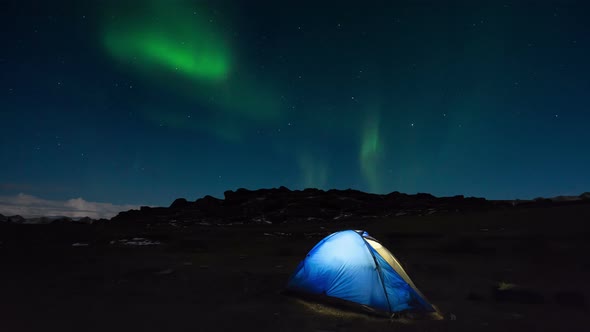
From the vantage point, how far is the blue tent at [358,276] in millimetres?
7852

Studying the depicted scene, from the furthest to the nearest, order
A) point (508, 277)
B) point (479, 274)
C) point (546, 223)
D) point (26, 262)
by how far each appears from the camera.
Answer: point (546, 223)
point (26, 262)
point (479, 274)
point (508, 277)

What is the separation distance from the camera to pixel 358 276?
8.29m

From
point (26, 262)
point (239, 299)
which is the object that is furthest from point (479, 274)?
point (26, 262)

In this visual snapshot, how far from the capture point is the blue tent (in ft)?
25.8

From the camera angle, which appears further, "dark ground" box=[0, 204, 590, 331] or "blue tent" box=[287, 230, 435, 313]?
"blue tent" box=[287, 230, 435, 313]

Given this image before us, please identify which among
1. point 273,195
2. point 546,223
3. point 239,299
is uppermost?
point 273,195

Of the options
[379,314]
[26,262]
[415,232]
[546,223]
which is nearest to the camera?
[379,314]

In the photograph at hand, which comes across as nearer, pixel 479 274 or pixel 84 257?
pixel 479 274

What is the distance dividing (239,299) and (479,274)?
9386mm

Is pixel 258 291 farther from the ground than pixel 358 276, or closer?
closer

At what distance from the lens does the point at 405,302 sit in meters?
7.79

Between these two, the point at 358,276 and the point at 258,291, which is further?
the point at 258,291

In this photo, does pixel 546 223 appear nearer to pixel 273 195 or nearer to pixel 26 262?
pixel 26 262

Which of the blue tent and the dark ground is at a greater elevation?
the blue tent
